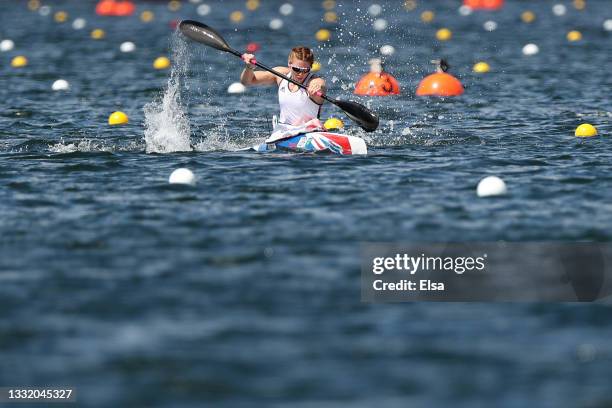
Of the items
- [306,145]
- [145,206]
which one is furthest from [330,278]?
[306,145]

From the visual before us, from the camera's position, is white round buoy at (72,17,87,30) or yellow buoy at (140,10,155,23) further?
yellow buoy at (140,10,155,23)

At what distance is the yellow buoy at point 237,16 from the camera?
36.1 meters

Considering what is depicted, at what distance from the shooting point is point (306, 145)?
14.4 m

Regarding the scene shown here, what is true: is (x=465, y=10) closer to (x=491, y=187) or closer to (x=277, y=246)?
(x=491, y=187)

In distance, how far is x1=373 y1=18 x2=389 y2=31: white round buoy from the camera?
110 feet

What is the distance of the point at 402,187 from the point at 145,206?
2717 mm

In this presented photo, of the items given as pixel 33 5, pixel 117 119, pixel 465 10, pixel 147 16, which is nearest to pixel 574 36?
pixel 465 10

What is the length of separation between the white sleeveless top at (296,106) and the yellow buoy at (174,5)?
26.6 meters

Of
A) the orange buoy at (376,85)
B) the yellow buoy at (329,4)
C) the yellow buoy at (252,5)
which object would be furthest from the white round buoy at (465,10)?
the orange buoy at (376,85)

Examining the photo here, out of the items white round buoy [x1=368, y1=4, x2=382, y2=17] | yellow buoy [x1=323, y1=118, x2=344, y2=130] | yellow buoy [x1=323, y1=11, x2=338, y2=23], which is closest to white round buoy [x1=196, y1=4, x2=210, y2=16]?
yellow buoy [x1=323, y1=11, x2=338, y2=23]

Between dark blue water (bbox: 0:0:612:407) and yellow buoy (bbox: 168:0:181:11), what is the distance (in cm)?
1995

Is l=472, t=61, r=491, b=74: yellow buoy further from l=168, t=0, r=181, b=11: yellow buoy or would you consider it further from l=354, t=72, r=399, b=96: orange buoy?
l=168, t=0, r=181, b=11: yellow buoy

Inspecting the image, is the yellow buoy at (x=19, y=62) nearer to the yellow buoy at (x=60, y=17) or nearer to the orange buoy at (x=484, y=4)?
the yellow buoy at (x=60, y=17)

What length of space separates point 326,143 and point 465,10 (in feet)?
81.5
